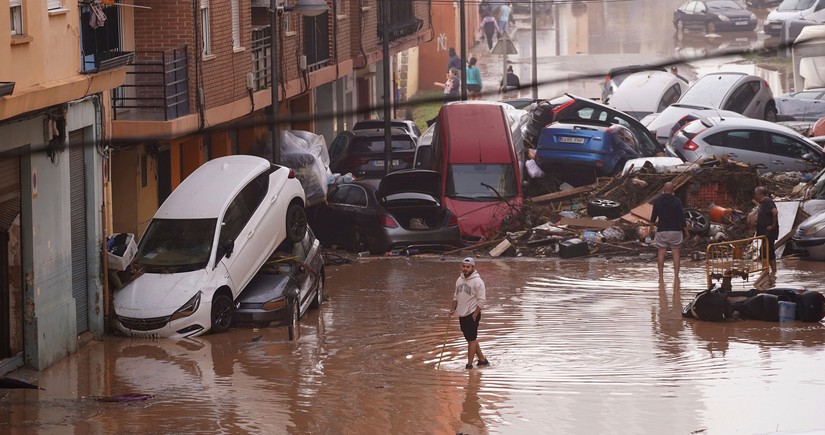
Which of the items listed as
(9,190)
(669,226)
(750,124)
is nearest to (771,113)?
(750,124)

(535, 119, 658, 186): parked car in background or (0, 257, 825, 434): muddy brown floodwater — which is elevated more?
(535, 119, 658, 186): parked car in background

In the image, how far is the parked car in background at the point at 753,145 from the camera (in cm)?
2944

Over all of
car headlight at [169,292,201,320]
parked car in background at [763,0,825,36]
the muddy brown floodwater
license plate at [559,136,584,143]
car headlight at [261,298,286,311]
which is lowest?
the muddy brown floodwater

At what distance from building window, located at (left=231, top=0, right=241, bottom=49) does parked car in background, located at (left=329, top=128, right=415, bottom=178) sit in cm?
479

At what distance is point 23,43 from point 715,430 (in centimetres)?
839

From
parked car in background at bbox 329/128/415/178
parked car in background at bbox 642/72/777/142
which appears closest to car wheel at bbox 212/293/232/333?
parked car in background at bbox 329/128/415/178

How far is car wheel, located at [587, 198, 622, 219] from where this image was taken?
25688 millimetres

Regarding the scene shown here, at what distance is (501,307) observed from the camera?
19.7 m

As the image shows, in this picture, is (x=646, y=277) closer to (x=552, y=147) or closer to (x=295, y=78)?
(x=552, y=147)

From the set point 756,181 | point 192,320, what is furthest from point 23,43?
point 756,181

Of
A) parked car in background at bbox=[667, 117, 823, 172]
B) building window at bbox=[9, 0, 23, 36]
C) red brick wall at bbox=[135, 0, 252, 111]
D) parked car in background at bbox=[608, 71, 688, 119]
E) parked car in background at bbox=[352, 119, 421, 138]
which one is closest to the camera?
building window at bbox=[9, 0, 23, 36]

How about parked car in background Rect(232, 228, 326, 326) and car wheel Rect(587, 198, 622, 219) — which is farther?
car wheel Rect(587, 198, 622, 219)

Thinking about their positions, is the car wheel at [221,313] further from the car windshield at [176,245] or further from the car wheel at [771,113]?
the car wheel at [771,113]

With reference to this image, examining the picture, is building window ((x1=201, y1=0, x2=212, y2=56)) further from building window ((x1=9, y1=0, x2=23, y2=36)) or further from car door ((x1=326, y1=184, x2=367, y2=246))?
building window ((x1=9, y1=0, x2=23, y2=36))
